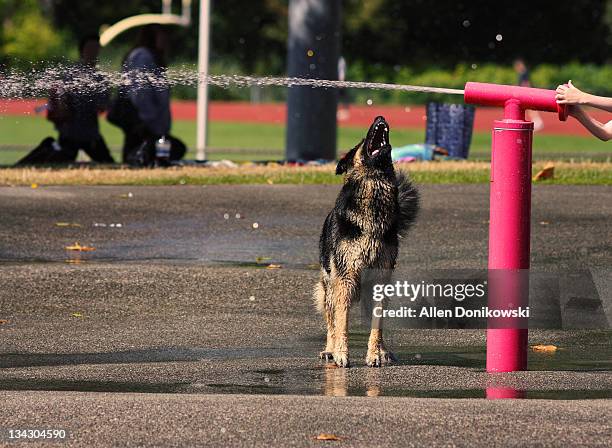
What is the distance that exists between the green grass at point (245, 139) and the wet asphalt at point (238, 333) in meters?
11.4

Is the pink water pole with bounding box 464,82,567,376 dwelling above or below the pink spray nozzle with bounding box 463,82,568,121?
below

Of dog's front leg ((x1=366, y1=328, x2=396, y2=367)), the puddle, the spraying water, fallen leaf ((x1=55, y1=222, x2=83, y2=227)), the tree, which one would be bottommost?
the puddle

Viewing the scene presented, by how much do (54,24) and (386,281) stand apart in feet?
191

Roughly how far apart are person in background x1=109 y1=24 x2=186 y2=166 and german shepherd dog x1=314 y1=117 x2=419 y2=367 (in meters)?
9.20

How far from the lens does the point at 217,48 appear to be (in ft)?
222

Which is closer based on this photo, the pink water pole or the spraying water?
the pink water pole

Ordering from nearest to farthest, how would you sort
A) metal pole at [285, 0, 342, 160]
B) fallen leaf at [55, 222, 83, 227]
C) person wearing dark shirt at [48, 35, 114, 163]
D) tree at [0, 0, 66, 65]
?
fallen leaf at [55, 222, 83, 227] → person wearing dark shirt at [48, 35, 114, 163] → metal pole at [285, 0, 342, 160] → tree at [0, 0, 66, 65]

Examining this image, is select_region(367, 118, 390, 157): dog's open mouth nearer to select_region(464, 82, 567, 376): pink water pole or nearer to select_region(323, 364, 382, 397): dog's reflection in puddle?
select_region(464, 82, 567, 376): pink water pole

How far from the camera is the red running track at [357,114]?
1647 inches

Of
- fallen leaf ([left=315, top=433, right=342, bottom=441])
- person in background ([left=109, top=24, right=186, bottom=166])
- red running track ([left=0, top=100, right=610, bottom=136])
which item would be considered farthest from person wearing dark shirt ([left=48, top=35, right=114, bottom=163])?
red running track ([left=0, top=100, right=610, bottom=136])

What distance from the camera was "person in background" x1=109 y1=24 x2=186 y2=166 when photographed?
54.9ft

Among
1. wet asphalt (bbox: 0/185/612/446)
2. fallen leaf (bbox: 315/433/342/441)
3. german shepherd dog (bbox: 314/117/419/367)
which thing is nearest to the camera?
fallen leaf (bbox: 315/433/342/441)

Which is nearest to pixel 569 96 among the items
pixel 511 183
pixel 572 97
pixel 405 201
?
pixel 572 97

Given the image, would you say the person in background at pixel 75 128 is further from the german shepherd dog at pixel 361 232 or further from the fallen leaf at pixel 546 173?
the german shepherd dog at pixel 361 232
